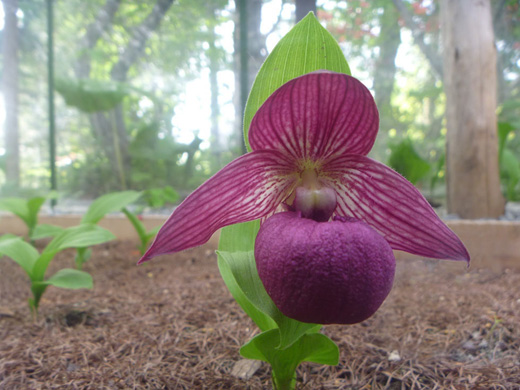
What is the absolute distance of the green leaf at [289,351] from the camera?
24.5 inches

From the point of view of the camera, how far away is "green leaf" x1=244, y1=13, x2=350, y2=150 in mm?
614

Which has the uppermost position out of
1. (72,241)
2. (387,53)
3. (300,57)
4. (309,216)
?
(387,53)

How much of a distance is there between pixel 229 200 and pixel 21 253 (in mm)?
904

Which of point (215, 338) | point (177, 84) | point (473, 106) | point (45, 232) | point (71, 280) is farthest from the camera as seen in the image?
point (177, 84)

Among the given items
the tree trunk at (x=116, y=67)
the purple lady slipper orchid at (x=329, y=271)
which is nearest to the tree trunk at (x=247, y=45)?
the tree trunk at (x=116, y=67)

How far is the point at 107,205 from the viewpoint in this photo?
167cm

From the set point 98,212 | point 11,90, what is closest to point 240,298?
point 98,212

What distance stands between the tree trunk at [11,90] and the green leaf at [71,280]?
2340mm

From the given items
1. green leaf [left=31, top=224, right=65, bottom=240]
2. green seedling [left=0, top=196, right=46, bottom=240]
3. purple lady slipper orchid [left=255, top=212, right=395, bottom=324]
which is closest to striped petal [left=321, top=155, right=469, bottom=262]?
purple lady slipper orchid [left=255, top=212, right=395, bottom=324]

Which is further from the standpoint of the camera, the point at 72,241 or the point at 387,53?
the point at 387,53

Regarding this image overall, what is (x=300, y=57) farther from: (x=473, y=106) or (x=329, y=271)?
(x=473, y=106)

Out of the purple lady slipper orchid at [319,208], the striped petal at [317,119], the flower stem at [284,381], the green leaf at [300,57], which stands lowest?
the flower stem at [284,381]

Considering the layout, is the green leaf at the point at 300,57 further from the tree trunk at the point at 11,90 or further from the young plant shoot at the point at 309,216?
the tree trunk at the point at 11,90

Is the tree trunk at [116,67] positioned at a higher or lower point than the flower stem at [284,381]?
higher
